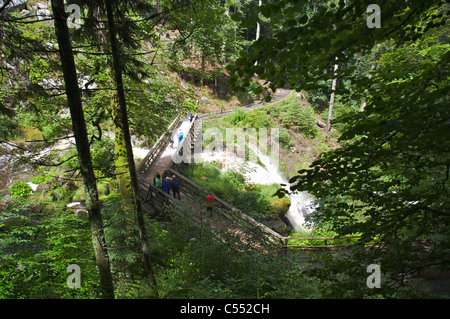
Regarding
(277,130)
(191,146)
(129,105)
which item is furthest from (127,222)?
(277,130)

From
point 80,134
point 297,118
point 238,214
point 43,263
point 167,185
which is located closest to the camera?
point 80,134

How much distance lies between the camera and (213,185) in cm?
1362

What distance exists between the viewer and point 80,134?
4.12 meters

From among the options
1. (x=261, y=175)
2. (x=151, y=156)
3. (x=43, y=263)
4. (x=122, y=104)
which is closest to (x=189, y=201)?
(x=151, y=156)

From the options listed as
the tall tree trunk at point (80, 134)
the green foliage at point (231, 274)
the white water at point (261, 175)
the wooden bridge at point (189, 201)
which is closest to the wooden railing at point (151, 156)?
the wooden bridge at point (189, 201)

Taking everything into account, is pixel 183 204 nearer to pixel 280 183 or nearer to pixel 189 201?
pixel 189 201

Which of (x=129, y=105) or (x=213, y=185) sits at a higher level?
(x=129, y=105)

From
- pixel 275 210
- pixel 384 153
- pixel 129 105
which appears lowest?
pixel 275 210

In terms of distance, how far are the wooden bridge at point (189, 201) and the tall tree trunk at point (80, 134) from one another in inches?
131

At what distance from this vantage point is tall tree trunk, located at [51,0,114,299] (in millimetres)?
3672

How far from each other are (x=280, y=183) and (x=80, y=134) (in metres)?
4.67
